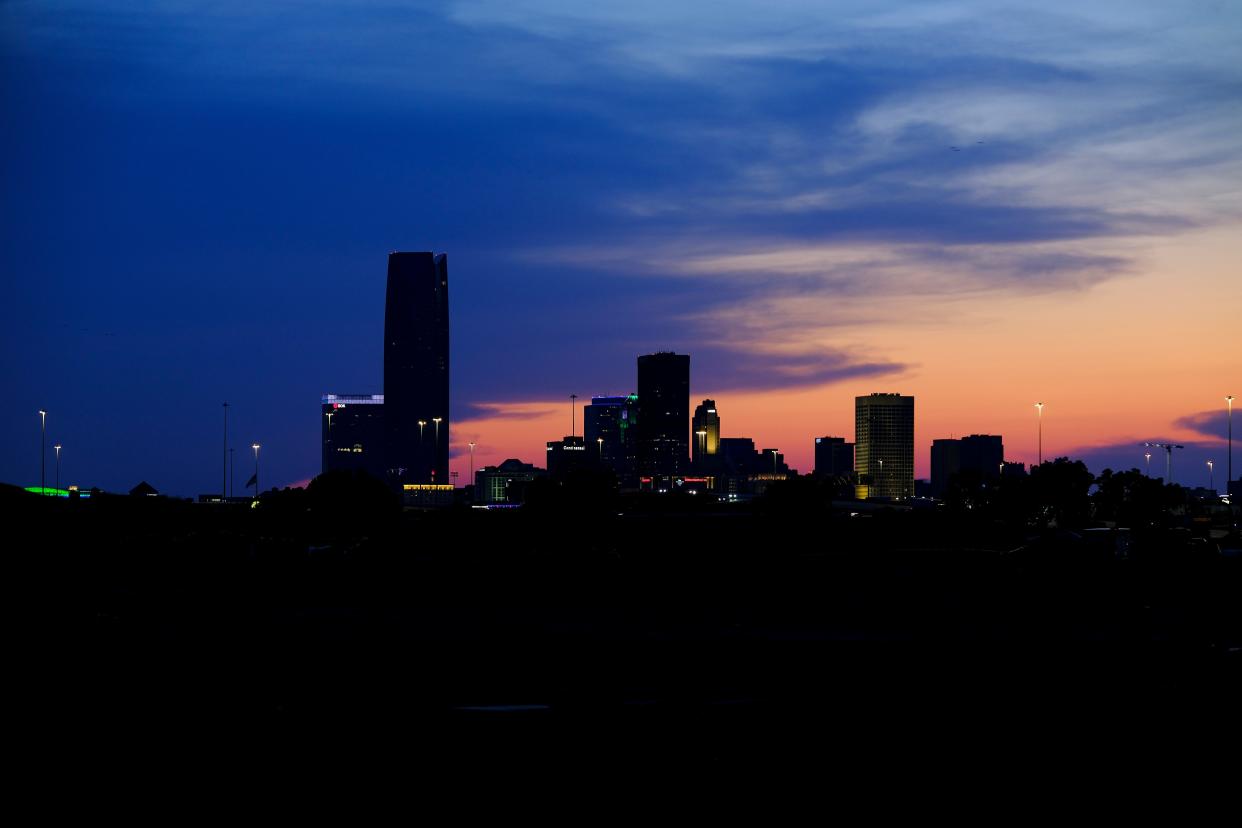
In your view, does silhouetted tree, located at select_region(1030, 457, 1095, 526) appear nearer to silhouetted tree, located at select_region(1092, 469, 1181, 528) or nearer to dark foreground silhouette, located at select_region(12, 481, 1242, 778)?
silhouetted tree, located at select_region(1092, 469, 1181, 528)

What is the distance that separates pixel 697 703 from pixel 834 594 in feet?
42.4

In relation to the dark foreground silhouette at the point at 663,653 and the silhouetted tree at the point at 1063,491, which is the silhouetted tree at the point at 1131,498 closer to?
the silhouetted tree at the point at 1063,491

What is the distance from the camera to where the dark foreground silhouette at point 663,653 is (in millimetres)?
9617

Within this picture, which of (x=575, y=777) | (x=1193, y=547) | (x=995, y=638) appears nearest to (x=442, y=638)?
(x=995, y=638)

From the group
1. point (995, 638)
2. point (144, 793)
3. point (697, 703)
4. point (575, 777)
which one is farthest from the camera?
point (995, 638)

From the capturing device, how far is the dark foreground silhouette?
9.62m

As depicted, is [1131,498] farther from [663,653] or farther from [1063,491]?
[663,653]

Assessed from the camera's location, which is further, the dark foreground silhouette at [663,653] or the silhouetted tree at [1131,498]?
the silhouetted tree at [1131,498]

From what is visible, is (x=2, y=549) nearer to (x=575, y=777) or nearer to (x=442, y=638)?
(x=575, y=777)

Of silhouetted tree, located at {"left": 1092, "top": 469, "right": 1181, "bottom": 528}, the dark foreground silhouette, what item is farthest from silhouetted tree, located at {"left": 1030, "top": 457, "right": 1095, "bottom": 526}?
the dark foreground silhouette

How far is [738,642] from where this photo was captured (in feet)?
57.5

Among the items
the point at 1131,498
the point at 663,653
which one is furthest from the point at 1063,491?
the point at 663,653

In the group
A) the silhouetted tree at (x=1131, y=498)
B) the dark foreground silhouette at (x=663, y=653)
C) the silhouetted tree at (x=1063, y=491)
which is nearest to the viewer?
the dark foreground silhouette at (x=663, y=653)

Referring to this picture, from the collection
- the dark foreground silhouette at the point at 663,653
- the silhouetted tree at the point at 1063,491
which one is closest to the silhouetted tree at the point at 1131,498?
the silhouetted tree at the point at 1063,491
